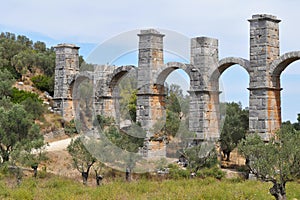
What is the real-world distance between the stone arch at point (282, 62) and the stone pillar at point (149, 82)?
5.85m

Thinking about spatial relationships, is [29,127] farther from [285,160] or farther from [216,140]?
[285,160]

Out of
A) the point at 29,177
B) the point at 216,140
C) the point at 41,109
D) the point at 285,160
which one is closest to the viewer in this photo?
the point at 285,160

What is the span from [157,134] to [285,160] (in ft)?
35.4

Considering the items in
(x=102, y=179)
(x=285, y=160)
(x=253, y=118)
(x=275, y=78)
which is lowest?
(x=102, y=179)

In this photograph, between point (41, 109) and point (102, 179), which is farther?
point (41, 109)

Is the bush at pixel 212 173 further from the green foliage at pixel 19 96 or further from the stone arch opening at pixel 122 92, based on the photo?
the green foliage at pixel 19 96

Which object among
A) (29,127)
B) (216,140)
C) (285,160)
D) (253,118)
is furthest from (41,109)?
(285,160)

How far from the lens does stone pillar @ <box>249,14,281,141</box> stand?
62.1 feet

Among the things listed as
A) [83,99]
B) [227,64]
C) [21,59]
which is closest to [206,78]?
[227,64]

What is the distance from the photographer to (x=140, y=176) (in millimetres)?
20219

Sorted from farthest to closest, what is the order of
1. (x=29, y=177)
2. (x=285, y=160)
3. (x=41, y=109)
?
(x=41, y=109), (x=29, y=177), (x=285, y=160)

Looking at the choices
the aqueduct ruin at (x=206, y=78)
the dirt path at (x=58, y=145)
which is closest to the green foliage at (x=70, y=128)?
the dirt path at (x=58, y=145)

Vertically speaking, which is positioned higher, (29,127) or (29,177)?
(29,127)

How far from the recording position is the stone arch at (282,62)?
18.3m
